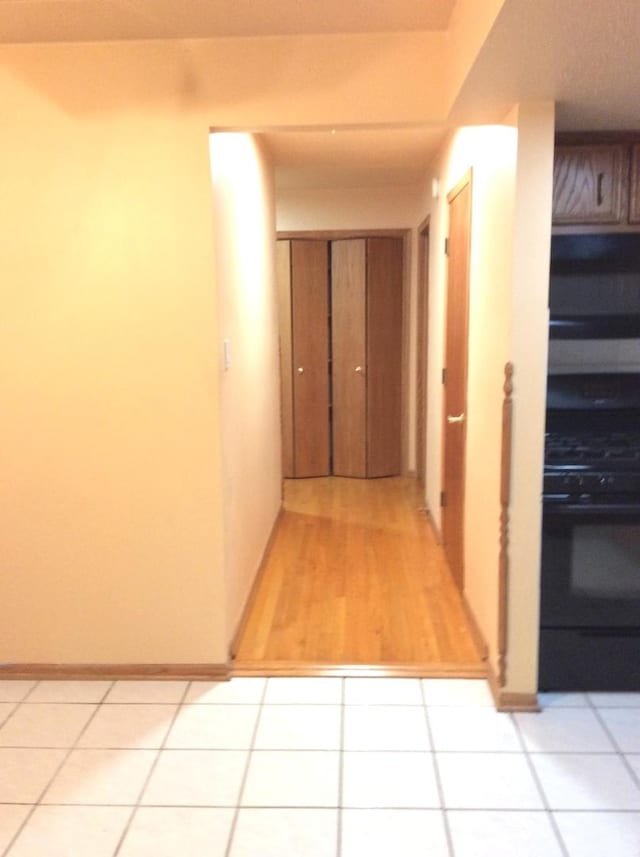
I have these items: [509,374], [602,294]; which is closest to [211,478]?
→ [509,374]

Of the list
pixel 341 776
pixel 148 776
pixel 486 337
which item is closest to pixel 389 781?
pixel 341 776

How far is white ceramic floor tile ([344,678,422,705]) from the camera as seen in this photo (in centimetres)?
259

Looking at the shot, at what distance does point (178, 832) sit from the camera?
1949 millimetres

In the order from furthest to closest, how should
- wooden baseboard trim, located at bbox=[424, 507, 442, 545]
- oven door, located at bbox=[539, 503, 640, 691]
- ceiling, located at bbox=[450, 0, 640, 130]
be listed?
1. wooden baseboard trim, located at bbox=[424, 507, 442, 545]
2. oven door, located at bbox=[539, 503, 640, 691]
3. ceiling, located at bbox=[450, 0, 640, 130]

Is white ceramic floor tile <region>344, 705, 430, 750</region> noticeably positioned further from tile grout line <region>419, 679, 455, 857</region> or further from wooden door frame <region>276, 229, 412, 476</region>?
wooden door frame <region>276, 229, 412, 476</region>

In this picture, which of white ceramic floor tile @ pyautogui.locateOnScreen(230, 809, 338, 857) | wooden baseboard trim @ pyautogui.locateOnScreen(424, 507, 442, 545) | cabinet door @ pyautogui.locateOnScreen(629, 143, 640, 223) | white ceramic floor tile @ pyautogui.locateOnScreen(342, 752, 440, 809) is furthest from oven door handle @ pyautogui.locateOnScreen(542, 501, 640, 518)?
wooden baseboard trim @ pyautogui.locateOnScreen(424, 507, 442, 545)

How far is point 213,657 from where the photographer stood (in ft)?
9.04

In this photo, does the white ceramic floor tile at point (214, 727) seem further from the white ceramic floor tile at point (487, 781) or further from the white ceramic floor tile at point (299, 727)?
the white ceramic floor tile at point (487, 781)

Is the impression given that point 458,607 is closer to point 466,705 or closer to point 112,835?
point 466,705

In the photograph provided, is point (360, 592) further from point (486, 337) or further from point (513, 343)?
point (513, 343)

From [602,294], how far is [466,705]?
1619 mm

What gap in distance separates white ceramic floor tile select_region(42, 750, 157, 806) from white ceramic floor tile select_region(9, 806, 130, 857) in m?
0.04

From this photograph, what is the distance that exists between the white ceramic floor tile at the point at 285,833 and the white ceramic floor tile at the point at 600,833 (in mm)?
638

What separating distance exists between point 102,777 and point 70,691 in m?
0.58
